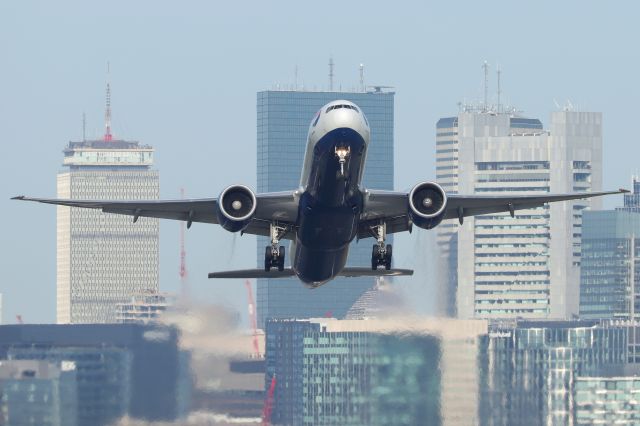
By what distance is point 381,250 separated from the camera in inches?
3226

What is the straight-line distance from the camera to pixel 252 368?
115062 mm

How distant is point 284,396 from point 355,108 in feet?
161

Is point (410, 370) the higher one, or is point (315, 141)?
point (315, 141)

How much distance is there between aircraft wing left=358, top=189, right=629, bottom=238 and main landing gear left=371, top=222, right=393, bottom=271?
0.26 metres

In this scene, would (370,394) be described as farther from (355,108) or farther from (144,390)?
(355,108)

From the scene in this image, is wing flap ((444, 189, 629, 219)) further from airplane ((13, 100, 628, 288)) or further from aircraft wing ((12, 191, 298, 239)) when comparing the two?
aircraft wing ((12, 191, 298, 239))

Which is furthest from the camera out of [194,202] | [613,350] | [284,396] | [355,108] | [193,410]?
[613,350]

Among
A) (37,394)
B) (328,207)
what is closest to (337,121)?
(328,207)

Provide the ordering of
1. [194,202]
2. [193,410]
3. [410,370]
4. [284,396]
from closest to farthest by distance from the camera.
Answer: [194,202], [193,410], [410,370], [284,396]

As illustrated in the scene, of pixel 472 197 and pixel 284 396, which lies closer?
pixel 472 197

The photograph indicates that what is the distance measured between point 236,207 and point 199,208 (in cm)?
469

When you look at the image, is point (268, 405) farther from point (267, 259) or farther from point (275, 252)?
point (275, 252)

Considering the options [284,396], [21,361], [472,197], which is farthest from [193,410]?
[472,197]

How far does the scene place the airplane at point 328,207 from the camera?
2953 inches
